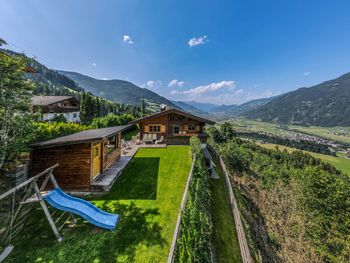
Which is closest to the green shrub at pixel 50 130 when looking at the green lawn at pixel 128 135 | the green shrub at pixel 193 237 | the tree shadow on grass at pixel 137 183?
the tree shadow on grass at pixel 137 183

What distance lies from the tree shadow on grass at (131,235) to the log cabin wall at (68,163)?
229cm

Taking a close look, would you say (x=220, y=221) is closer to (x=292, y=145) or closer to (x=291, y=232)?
(x=291, y=232)

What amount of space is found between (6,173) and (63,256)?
495 centimetres

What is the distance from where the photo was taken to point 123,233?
5.64 meters

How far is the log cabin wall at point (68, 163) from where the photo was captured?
803 centimetres

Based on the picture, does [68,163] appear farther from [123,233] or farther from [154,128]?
[154,128]

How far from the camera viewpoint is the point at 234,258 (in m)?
6.73

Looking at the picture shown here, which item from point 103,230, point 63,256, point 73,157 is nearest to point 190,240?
point 103,230

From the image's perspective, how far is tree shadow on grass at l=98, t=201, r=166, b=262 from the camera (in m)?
4.91

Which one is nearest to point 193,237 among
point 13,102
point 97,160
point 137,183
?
point 137,183

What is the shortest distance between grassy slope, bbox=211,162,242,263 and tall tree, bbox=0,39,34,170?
28.9 ft

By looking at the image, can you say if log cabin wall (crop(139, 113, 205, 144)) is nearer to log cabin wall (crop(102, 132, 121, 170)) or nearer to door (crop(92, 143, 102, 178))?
log cabin wall (crop(102, 132, 121, 170))

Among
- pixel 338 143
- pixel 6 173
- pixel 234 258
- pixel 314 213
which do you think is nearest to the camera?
pixel 234 258

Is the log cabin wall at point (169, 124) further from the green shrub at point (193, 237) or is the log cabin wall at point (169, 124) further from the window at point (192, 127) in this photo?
the green shrub at point (193, 237)
